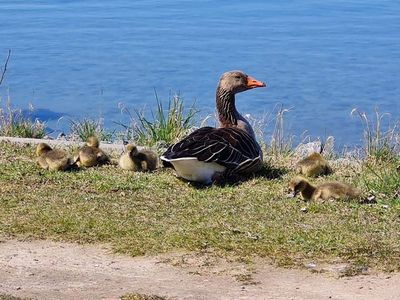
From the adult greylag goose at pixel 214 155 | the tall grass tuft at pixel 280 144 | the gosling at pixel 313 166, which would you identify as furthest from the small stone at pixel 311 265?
the tall grass tuft at pixel 280 144

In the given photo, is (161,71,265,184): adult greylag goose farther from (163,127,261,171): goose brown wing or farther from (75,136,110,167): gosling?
(75,136,110,167): gosling

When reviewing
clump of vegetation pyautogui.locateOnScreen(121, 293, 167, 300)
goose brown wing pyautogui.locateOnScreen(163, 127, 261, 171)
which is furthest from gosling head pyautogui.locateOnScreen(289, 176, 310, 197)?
clump of vegetation pyautogui.locateOnScreen(121, 293, 167, 300)

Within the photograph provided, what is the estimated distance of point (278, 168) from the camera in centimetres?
1069

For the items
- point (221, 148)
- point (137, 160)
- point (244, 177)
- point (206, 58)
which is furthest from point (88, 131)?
point (206, 58)

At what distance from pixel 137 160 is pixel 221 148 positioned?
0.97 metres

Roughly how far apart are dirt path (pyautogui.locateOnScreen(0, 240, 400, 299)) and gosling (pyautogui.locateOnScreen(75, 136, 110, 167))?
3.01m

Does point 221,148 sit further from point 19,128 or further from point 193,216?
point 19,128

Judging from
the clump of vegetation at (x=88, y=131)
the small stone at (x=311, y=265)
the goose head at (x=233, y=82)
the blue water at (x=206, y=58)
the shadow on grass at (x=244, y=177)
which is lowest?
the blue water at (x=206, y=58)

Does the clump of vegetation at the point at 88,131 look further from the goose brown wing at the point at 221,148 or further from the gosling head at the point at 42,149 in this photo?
the goose brown wing at the point at 221,148

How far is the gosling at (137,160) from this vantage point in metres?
10.3

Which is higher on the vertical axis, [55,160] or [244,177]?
[55,160]

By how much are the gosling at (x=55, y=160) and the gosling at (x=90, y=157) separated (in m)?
0.15

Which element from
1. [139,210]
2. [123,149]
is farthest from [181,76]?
[139,210]

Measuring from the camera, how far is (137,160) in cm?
1032
